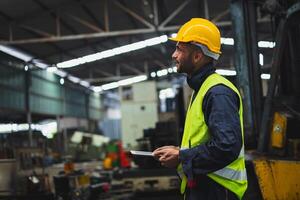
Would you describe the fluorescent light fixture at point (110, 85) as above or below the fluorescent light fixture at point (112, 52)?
below

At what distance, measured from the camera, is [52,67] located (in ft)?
52.1

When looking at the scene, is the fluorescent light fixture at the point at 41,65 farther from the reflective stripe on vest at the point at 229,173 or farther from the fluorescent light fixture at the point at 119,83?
the reflective stripe on vest at the point at 229,173

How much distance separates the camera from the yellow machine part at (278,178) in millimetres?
3678

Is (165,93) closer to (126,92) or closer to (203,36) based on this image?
(126,92)

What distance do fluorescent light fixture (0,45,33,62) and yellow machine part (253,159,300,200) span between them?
1087 centimetres

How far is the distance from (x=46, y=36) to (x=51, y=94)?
21.0 ft

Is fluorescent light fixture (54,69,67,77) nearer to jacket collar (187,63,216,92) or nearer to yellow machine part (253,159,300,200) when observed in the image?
yellow machine part (253,159,300,200)

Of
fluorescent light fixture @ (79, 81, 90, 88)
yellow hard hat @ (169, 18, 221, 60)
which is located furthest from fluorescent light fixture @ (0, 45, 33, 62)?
yellow hard hat @ (169, 18, 221, 60)

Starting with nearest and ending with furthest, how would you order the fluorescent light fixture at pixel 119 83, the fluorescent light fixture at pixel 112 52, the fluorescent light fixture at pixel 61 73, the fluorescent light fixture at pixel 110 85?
1. the fluorescent light fixture at pixel 112 52
2. the fluorescent light fixture at pixel 61 73
3. the fluorescent light fixture at pixel 119 83
4. the fluorescent light fixture at pixel 110 85

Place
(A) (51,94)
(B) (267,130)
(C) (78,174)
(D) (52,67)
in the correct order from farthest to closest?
(A) (51,94) < (D) (52,67) < (C) (78,174) < (B) (267,130)

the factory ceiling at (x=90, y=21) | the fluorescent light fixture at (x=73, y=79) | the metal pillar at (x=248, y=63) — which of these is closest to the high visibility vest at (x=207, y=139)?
the metal pillar at (x=248, y=63)

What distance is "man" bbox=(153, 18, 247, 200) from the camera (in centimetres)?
215

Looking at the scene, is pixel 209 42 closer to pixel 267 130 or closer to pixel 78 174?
pixel 267 130

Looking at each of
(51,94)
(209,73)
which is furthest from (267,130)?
(51,94)
